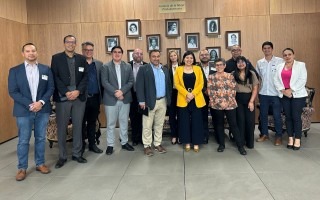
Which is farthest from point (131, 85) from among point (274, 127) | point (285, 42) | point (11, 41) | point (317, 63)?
point (317, 63)

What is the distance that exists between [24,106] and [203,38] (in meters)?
4.16

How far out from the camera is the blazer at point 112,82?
4.29 m

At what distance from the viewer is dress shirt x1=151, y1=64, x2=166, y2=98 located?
4.27 m

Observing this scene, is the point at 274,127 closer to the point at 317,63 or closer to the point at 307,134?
the point at 307,134

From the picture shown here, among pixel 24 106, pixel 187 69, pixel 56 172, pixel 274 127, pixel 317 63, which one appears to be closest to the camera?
pixel 24 106

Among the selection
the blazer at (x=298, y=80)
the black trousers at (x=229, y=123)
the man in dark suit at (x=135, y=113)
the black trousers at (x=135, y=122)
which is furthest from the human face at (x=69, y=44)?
the blazer at (x=298, y=80)

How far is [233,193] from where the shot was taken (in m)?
2.87

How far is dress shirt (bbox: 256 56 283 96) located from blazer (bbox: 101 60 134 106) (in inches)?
86.4

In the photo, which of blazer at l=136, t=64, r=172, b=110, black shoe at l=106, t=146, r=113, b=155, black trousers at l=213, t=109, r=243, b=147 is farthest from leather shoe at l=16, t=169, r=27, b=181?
black trousers at l=213, t=109, r=243, b=147

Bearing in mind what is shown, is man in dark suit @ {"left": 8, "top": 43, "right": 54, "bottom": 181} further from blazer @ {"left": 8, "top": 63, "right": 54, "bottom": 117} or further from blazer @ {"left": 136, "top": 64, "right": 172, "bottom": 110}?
blazer @ {"left": 136, "top": 64, "right": 172, "bottom": 110}

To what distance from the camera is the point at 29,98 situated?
11.4 feet

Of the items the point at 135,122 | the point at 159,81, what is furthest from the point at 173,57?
the point at 135,122

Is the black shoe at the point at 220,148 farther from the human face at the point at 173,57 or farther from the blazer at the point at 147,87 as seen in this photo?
the human face at the point at 173,57

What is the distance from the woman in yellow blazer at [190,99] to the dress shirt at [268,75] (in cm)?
118
